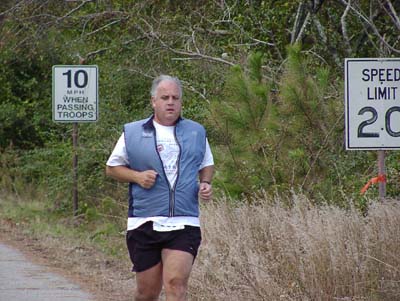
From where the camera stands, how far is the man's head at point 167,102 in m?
7.55

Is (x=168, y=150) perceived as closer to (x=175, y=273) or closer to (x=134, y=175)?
(x=134, y=175)

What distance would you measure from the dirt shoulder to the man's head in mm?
3720

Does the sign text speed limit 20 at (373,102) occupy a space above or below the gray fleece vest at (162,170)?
above

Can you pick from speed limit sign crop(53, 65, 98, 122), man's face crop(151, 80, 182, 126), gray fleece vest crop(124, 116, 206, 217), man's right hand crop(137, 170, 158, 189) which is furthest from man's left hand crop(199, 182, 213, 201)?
speed limit sign crop(53, 65, 98, 122)

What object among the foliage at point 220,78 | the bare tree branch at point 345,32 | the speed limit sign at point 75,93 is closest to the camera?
the foliage at point 220,78

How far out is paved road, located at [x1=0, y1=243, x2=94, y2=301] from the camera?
11.1 metres

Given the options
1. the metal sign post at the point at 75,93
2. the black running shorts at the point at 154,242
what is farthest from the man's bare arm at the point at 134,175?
the metal sign post at the point at 75,93

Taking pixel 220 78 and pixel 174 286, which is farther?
pixel 220 78

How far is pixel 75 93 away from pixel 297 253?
9.90 meters

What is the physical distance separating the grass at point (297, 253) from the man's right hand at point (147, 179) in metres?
2.01

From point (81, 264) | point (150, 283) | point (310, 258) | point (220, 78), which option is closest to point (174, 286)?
point (150, 283)

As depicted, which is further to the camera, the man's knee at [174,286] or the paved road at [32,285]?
the paved road at [32,285]

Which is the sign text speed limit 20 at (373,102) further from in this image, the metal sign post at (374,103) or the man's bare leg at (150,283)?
the man's bare leg at (150,283)

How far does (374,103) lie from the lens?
9.94 meters
